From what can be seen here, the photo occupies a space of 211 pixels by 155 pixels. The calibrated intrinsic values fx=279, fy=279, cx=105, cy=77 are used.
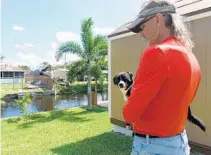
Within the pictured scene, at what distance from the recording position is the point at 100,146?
5.79 m

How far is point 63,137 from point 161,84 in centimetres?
584

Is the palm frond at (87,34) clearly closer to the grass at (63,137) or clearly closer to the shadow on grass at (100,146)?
the grass at (63,137)

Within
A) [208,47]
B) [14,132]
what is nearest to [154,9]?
[208,47]

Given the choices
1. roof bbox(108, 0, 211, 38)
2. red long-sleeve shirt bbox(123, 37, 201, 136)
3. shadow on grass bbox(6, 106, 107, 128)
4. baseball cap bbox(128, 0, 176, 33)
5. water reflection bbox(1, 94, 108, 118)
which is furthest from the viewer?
water reflection bbox(1, 94, 108, 118)

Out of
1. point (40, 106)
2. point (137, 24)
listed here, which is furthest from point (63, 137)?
point (40, 106)

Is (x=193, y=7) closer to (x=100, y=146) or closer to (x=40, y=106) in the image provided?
(x=100, y=146)

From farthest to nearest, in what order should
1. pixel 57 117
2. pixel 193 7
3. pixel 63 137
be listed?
pixel 57 117 → pixel 63 137 → pixel 193 7

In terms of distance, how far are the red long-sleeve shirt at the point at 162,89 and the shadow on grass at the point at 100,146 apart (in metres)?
3.98

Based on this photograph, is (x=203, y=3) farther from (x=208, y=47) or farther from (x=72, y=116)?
(x=72, y=116)

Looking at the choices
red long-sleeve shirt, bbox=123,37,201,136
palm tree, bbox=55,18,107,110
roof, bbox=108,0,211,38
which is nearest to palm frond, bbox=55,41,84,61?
palm tree, bbox=55,18,107,110

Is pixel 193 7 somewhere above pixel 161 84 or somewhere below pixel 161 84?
above

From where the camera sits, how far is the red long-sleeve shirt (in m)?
1.34

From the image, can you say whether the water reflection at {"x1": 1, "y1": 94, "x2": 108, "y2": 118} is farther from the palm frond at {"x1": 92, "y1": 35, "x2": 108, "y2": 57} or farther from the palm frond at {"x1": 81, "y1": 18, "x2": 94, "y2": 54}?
the palm frond at {"x1": 92, "y1": 35, "x2": 108, "y2": 57}

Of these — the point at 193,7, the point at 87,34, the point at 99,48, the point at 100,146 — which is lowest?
the point at 100,146
